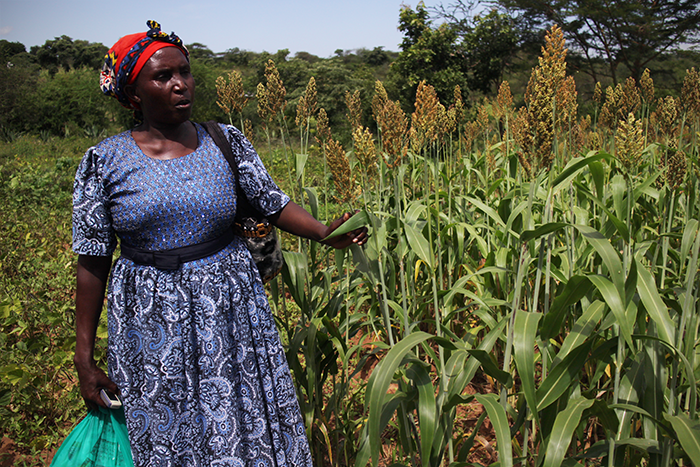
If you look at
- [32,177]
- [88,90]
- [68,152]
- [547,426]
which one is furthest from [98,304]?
[88,90]

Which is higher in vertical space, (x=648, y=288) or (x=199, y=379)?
(x=648, y=288)

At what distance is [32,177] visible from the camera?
719 cm

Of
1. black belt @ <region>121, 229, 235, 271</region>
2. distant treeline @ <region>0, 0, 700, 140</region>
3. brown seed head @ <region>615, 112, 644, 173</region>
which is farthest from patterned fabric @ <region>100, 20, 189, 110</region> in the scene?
distant treeline @ <region>0, 0, 700, 140</region>

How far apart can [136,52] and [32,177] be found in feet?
23.5

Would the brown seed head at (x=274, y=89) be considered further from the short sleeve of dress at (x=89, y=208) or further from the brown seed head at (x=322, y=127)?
the short sleeve of dress at (x=89, y=208)

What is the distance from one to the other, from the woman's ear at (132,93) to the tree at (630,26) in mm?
15939

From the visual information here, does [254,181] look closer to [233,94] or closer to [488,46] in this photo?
[233,94]

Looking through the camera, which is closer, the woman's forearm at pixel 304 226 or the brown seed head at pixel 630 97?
the woman's forearm at pixel 304 226

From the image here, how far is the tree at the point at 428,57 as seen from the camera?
1393 centimetres

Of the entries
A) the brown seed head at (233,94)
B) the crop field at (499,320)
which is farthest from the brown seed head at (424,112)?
the brown seed head at (233,94)

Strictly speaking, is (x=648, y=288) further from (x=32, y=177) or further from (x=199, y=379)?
(x=32, y=177)

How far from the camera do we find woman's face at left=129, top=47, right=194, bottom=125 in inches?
56.6

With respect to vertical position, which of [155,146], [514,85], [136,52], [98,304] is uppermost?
[514,85]

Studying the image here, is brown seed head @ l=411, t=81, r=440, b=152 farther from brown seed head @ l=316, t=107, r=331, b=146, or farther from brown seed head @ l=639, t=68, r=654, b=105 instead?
brown seed head @ l=639, t=68, r=654, b=105
